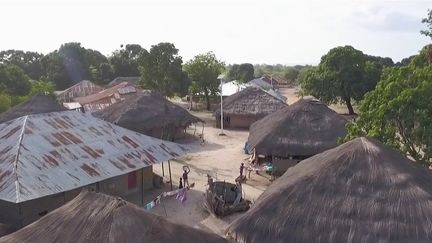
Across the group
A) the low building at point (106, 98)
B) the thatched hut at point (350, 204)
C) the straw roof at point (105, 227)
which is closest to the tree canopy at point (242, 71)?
the low building at point (106, 98)

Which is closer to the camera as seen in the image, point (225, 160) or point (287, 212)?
point (287, 212)

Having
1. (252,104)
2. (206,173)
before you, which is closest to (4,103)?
(206,173)

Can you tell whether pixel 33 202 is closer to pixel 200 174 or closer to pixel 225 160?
pixel 200 174

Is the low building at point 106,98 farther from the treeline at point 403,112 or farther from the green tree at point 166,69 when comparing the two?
the treeline at point 403,112

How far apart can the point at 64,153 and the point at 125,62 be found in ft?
198

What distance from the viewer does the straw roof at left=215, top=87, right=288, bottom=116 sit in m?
39.4

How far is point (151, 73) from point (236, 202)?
1214 inches

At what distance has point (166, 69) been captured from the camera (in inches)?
1866

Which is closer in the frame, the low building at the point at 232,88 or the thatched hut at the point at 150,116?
the thatched hut at the point at 150,116

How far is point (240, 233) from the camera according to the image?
40.8 feet

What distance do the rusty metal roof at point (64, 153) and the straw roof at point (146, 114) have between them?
1028cm

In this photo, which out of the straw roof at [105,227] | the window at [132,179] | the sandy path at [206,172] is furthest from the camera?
the window at [132,179]

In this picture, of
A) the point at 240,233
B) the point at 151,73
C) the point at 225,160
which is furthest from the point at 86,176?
the point at 151,73

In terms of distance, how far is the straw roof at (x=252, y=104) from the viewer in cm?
3938
